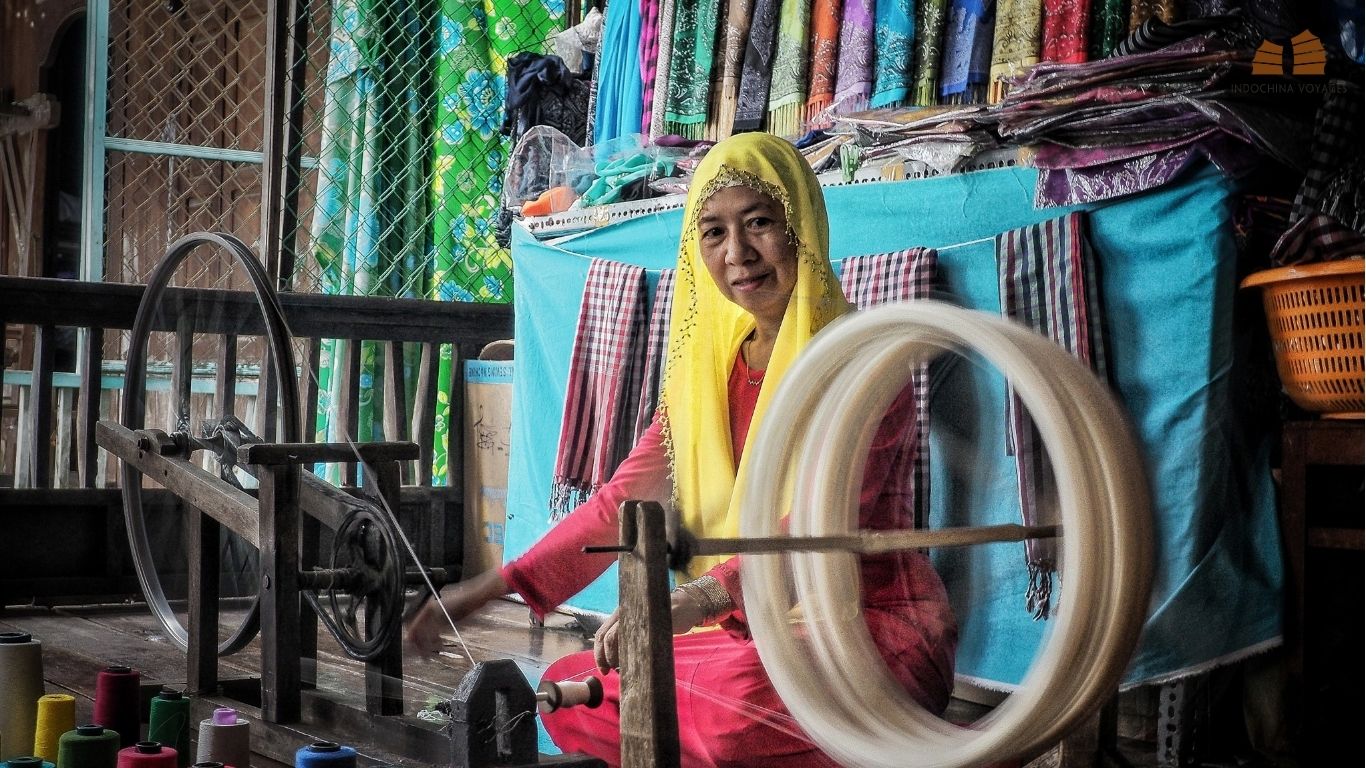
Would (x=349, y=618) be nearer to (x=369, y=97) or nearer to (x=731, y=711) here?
(x=731, y=711)

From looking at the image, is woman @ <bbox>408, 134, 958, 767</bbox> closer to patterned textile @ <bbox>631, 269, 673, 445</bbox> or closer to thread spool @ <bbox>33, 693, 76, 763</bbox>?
thread spool @ <bbox>33, 693, 76, 763</bbox>

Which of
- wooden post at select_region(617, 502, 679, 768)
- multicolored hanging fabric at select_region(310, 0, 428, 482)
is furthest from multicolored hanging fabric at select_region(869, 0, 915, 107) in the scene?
multicolored hanging fabric at select_region(310, 0, 428, 482)

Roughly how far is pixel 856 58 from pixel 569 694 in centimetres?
156

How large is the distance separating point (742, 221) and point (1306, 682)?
0.91 m

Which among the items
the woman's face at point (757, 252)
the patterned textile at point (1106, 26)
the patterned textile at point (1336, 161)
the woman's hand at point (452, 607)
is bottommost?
the woman's hand at point (452, 607)

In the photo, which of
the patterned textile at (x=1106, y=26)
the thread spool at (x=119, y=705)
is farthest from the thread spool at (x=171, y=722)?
the patterned textile at (x=1106, y=26)

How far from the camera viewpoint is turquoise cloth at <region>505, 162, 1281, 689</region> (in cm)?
117

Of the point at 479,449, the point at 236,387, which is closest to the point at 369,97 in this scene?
the point at 479,449

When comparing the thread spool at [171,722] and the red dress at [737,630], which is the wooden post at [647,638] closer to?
the red dress at [737,630]

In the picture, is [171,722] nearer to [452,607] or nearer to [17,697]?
[17,697]

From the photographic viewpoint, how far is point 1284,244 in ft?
5.41

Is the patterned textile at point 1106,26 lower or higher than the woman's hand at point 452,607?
higher

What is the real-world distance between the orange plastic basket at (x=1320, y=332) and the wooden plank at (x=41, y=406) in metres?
2.70

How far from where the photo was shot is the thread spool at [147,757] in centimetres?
142
